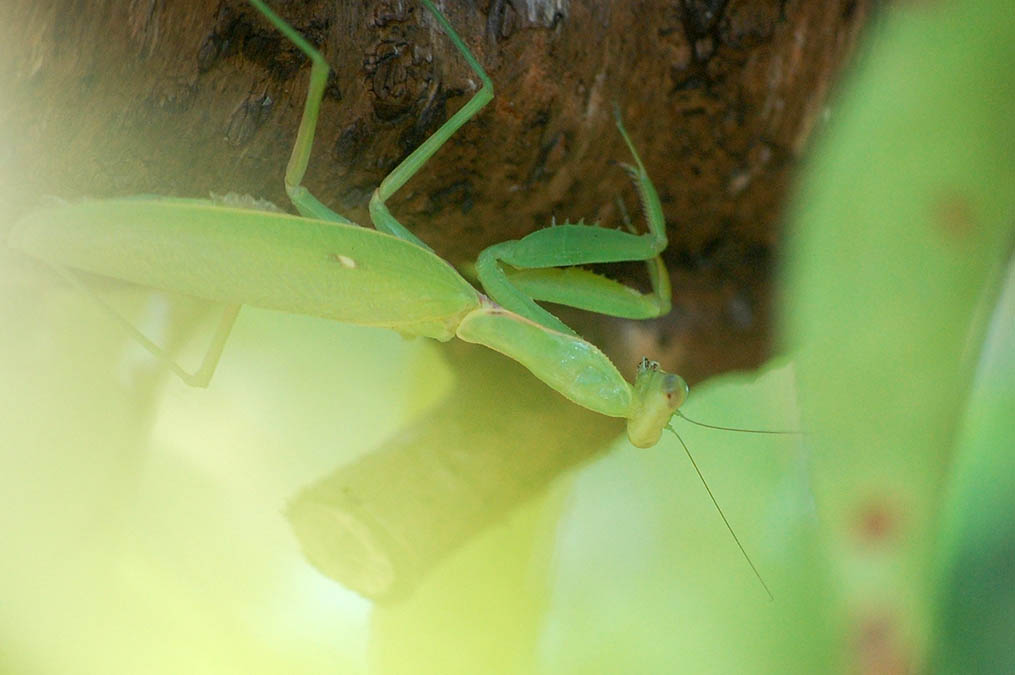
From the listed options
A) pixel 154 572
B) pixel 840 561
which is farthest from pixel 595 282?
→ pixel 154 572

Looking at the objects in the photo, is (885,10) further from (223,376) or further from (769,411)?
(223,376)

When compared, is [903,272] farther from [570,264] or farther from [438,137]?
[438,137]

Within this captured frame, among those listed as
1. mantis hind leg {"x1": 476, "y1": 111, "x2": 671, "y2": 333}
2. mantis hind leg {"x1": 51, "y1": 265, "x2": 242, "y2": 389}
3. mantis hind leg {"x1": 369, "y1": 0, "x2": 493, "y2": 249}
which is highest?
mantis hind leg {"x1": 369, "y1": 0, "x2": 493, "y2": 249}

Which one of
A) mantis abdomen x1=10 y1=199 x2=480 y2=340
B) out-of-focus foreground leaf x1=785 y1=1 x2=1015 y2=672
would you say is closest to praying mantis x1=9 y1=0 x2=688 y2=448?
mantis abdomen x1=10 y1=199 x2=480 y2=340

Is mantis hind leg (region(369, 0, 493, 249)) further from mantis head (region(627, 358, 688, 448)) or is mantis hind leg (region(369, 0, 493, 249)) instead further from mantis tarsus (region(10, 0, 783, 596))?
mantis head (region(627, 358, 688, 448))

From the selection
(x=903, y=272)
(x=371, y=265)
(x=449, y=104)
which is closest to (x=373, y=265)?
(x=371, y=265)

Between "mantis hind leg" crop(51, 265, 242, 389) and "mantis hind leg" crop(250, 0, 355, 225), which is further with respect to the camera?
"mantis hind leg" crop(51, 265, 242, 389)
